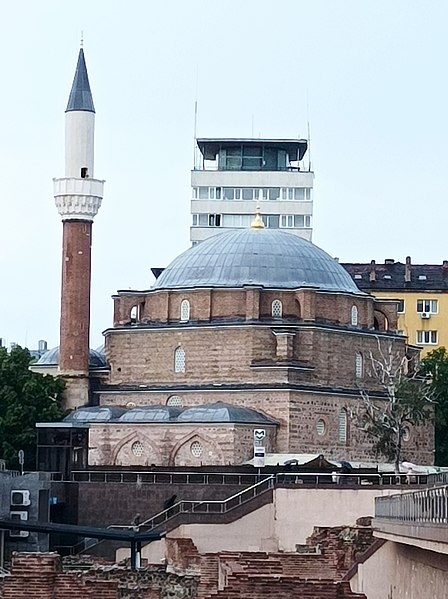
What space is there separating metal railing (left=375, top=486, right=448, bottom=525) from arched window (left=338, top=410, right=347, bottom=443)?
126ft

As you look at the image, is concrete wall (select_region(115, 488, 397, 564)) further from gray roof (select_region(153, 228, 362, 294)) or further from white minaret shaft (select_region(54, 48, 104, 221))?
white minaret shaft (select_region(54, 48, 104, 221))

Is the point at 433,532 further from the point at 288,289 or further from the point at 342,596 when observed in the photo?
the point at 288,289

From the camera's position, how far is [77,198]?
65.9 metres

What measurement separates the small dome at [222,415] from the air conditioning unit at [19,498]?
10.4 meters

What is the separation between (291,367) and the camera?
2530 inches

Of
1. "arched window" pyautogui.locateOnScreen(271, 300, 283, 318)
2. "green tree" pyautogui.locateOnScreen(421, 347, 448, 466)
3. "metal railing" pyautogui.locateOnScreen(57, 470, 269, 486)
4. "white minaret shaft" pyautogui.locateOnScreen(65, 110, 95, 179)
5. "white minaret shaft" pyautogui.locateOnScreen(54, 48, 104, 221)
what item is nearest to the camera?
"metal railing" pyautogui.locateOnScreen(57, 470, 269, 486)

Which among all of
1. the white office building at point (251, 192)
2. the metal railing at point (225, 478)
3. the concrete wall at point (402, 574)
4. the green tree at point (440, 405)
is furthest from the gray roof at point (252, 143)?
the concrete wall at point (402, 574)

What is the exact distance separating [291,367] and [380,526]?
3704 centimetres

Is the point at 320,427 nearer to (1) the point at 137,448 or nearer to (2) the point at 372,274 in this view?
(1) the point at 137,448

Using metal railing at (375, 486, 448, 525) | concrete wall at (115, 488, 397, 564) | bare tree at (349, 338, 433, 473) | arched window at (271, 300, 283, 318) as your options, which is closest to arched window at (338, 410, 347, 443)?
bare tree at (349, 338, 433, 473)

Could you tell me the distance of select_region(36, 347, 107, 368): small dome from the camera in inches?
2712

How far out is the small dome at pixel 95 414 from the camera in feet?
208

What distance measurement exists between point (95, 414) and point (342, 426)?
331 inches

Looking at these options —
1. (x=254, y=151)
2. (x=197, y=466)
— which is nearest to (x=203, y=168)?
(x=254, y=151)
